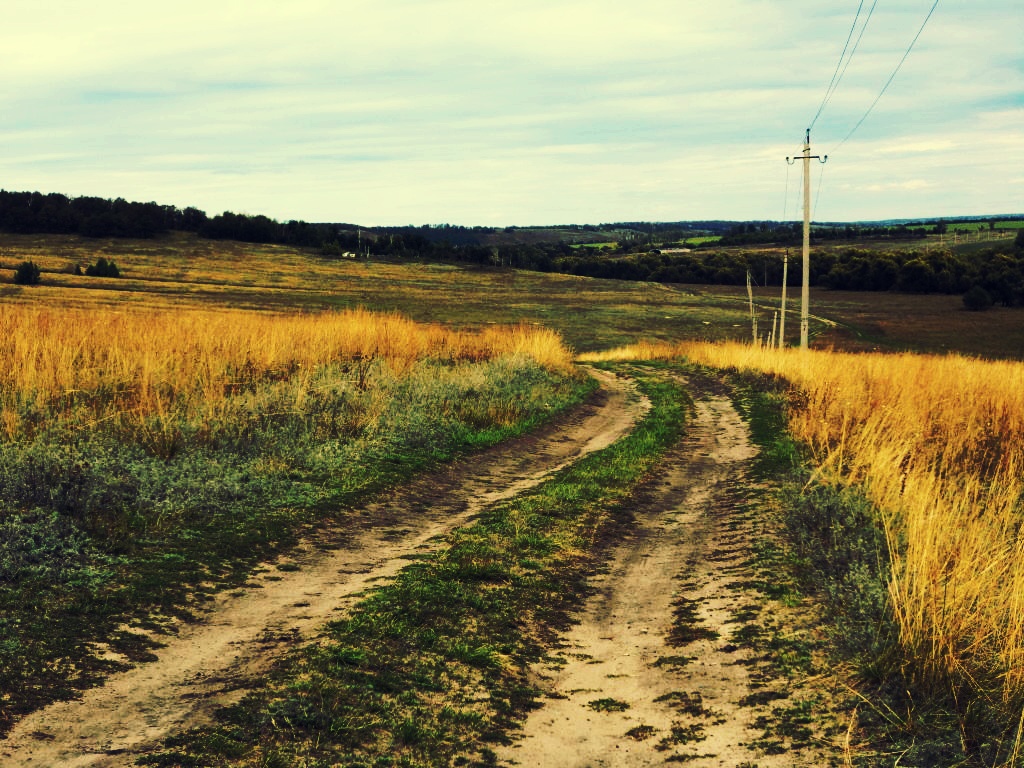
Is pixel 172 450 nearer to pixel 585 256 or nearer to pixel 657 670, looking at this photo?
pixel 657 670

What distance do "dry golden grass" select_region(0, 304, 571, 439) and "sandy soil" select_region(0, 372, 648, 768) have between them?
397 cm

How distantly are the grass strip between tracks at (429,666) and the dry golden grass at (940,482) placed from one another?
263 centimetres

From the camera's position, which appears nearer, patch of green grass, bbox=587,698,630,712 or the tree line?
patch of green grass, bbox=587,698,630,712

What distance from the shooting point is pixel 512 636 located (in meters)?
6.26

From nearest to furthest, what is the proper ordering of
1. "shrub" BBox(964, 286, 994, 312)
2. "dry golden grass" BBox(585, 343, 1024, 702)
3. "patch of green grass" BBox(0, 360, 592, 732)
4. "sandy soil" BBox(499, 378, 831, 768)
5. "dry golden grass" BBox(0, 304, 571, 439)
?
"sandy soil" BBox(499, 378, 831, 768) → "dry golden grass" BBox(585, 343, 1024, 702) → "patch of green grass" BBox(0, 360, 592, 732) → "dry golden grass" BBox(0, 304, 571, 439) → "shrub" BBox(964, 286, 994, 312)

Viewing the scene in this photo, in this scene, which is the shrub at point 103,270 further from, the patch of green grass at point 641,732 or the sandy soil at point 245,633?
the patch of green grass at point 641,732

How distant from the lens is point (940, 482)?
775cm

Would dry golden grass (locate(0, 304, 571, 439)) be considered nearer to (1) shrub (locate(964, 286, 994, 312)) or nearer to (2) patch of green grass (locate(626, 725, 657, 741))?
(2) patch of green grass (locate(626, 725, 657, 741))

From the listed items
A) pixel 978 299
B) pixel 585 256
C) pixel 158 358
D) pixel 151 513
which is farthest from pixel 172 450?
pixel 585 256

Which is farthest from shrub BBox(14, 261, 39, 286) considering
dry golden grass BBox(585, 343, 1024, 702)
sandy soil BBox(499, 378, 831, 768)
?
sandy soil BBox(499, 378, 831, 768)

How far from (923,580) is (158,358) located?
12.6 metres

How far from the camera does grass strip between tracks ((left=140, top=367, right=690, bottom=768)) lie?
175 inches

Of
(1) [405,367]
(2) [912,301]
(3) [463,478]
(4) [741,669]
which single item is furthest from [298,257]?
(4) [741,669]

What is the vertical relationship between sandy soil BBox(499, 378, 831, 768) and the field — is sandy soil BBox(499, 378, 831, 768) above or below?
below
